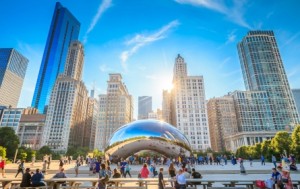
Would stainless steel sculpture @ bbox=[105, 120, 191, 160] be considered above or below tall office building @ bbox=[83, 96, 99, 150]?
below

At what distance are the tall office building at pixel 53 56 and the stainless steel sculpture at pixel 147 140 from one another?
565 ft

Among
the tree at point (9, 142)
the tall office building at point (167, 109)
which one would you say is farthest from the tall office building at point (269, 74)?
the tree at point (9, 142)

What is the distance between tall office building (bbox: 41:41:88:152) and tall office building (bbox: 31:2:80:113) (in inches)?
2073

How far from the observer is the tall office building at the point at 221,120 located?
127m

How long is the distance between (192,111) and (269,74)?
63.3 metres

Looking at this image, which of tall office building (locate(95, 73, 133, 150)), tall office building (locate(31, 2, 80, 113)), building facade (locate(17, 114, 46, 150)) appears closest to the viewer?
tall office building (locate(95, 73, 133, 150))

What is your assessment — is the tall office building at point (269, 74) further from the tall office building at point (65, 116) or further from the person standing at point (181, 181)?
the person standing at point (181, 181)

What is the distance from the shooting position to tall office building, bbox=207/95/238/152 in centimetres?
12669

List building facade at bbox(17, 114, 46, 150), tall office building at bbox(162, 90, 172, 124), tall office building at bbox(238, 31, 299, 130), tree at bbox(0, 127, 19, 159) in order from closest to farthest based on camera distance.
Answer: tree at bbox(0, 127, 19, 159) → tall office building at bbox(238, 31, 299, 130) → building facade at bbox(17, 114, 46, 150) → tall office building at bbox(162, 90, 172, 124)

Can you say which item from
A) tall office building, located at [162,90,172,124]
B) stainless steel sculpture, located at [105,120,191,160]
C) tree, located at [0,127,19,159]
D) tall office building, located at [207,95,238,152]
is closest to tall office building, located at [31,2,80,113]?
tall office building, located at [162,90,172,124]

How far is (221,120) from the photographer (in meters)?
130

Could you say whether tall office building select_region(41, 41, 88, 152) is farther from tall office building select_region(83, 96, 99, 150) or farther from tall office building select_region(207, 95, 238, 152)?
tall office building select_region(207, 95, 238, 152)

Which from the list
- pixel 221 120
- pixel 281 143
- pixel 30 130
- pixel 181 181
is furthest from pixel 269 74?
pixel 30 130

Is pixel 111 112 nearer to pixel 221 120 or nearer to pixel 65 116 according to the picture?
pixel 65 116
